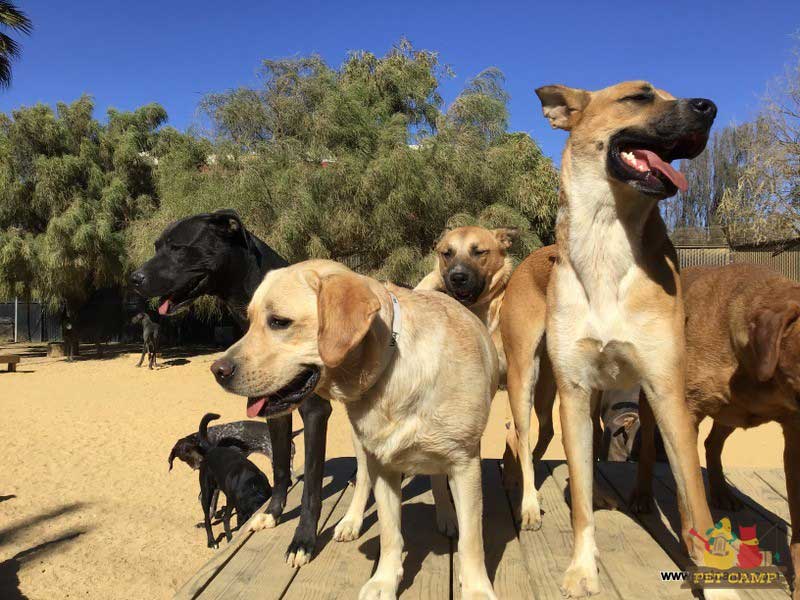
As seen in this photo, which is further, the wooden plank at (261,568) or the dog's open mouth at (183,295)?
the dog's open mouth at (183,295)

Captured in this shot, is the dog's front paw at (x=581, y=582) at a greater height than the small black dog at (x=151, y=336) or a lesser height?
greater

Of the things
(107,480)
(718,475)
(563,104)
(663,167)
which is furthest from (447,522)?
(107,480)

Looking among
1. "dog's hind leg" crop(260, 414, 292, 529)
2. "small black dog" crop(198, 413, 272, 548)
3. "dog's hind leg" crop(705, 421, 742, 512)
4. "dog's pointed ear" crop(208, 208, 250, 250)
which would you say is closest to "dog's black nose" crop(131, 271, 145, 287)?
"dog's pointed ear" crop(208, 208, 250, 250)

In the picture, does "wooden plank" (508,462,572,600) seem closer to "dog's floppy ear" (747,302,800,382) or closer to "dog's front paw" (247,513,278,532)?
"dog's floppy ear" (747,302,800,382)

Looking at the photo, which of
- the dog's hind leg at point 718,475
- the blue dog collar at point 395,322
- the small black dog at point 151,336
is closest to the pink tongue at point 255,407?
the blue dog collar at point 395,322

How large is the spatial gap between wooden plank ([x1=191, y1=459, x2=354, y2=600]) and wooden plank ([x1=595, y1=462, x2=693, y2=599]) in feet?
5.02

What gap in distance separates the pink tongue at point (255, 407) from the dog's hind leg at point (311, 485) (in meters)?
0.78

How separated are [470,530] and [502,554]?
701 millimetres

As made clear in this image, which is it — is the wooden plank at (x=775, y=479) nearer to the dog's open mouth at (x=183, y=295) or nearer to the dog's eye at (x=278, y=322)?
the dog's eye at (x=278, y=322)

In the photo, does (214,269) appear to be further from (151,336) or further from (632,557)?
(151,336)

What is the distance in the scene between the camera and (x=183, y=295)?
420 centimetres

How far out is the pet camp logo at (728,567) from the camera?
245 centimetres

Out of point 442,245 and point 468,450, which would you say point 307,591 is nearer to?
point 468,450

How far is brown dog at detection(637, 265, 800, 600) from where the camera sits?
2541 millimetres
